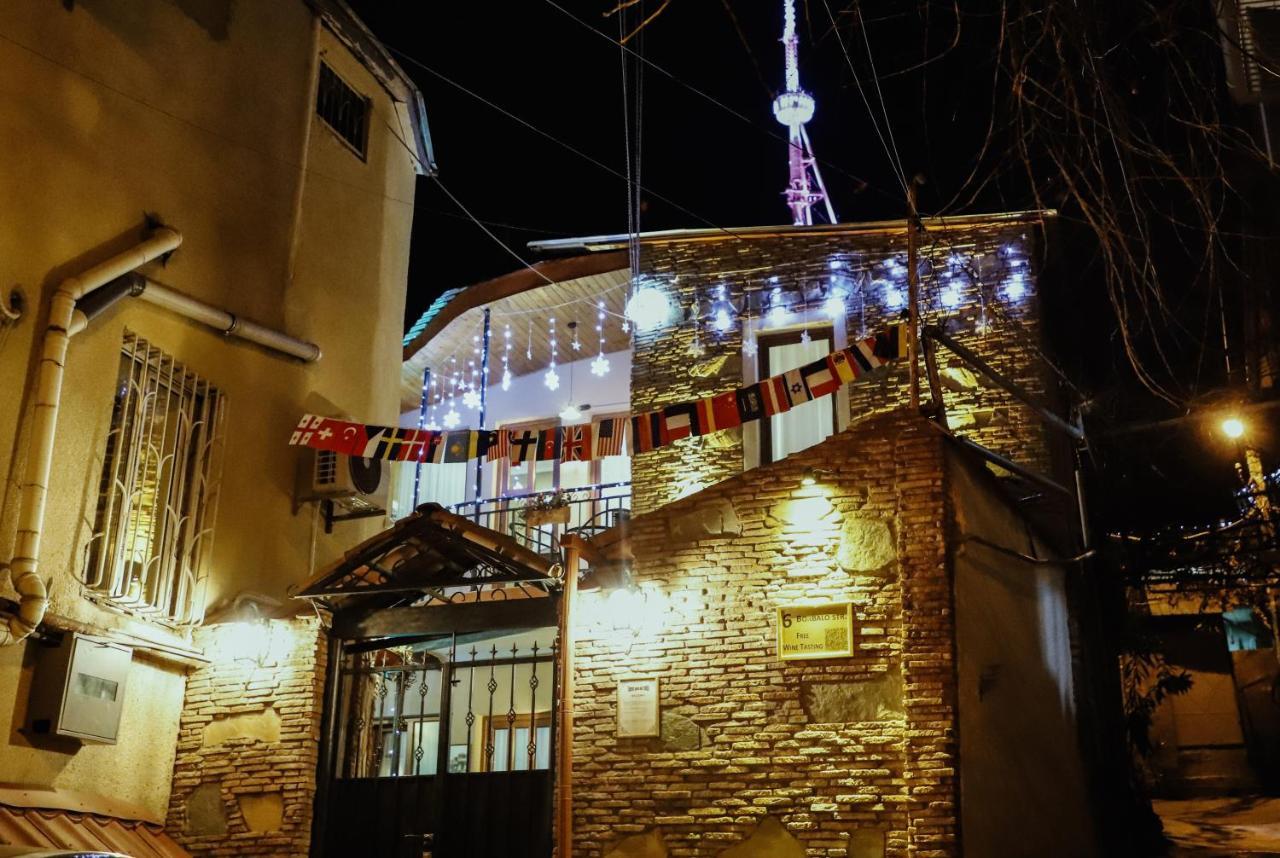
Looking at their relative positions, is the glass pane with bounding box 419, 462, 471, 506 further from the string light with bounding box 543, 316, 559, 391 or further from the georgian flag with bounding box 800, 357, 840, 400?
the georgian flag with bounding box 800, 357, 840, 400

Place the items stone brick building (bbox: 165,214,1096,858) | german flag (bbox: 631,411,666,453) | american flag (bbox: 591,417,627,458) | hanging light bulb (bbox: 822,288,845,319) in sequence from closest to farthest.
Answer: stone brick building (bbox: 165,214,1096,858)
german flag (bbox: 631,411,666,453)
american flag (bbox: 591,417,627,458)
hanging light bulb (bbox: 822,288,845,319)

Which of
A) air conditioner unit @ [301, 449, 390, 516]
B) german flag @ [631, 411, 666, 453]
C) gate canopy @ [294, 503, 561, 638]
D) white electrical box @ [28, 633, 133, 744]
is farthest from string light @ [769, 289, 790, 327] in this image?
white electrical box @ [28, 633, 133, 744]

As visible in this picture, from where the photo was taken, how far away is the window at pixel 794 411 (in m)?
14.3

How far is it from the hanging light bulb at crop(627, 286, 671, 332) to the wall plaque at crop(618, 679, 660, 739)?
5.68 meters

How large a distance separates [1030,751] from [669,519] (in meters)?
4.19

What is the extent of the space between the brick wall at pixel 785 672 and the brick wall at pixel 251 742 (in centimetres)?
298

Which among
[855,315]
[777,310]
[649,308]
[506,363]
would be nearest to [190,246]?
[649,308]

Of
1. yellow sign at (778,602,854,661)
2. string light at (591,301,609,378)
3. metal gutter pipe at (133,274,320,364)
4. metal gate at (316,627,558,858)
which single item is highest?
string light at (591,301,609,378)

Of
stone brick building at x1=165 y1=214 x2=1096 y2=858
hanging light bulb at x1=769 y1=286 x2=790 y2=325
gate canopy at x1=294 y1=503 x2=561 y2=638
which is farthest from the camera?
hanging light bulb at x1=769 y1=286 x2=790 y2=325

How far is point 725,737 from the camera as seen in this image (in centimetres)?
1040

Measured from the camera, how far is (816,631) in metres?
10.4

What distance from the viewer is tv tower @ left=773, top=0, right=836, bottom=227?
61.6 feet

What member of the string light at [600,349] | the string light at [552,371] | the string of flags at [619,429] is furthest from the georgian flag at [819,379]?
the string light at [552,371]

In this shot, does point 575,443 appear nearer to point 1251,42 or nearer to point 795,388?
point 795,388
